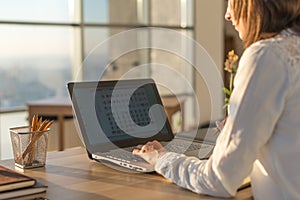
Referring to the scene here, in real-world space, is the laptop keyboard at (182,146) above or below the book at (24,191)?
below

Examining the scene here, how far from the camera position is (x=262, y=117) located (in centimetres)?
102

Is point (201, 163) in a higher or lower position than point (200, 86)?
higher

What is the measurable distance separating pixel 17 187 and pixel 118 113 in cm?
52

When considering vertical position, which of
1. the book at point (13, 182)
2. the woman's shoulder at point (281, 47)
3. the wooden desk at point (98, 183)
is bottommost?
the wooden desk at point (98, 183)

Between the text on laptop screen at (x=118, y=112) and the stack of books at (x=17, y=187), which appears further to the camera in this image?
the text on laptop screen at (x=118, y=112)

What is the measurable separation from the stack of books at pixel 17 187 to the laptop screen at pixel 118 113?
0.34 m

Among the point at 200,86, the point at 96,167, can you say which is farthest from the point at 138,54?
the point at 96,167

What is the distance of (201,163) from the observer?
1.16m

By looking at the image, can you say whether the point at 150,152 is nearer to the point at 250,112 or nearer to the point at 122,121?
the point at 122,121

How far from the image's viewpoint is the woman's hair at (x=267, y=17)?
1089 mm

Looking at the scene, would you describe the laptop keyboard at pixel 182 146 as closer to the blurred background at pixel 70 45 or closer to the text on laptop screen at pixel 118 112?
the text on laptop screen at pixel 118 112

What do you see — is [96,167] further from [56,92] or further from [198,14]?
[198,14]

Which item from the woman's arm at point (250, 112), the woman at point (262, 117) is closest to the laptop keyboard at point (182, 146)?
the woman at point (262, 117)

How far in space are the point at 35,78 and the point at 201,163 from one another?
3.81m
